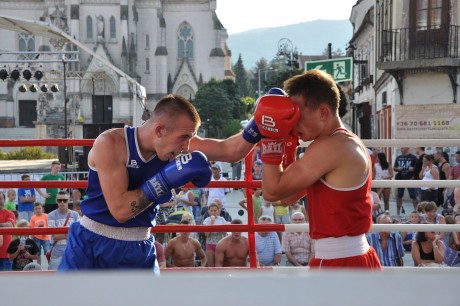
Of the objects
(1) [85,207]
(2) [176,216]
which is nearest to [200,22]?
(2) [176,216]

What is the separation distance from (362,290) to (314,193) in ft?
7.71

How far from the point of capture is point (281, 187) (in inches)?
114

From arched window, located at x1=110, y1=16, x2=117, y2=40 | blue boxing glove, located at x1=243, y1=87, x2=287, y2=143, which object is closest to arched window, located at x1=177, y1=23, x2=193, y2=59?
arched window, located at x1=110, y1=16, x2=117, y2=40

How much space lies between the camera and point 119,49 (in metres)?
61.9

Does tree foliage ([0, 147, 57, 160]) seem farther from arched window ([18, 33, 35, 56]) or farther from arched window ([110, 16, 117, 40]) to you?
arched window ([18, 33, 35, 56])

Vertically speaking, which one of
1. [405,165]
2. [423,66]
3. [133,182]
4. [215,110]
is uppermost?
[423,66]

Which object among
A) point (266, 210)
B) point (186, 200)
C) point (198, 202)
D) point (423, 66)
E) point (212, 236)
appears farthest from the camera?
point (423, 66)

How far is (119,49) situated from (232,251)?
5714 centimetres

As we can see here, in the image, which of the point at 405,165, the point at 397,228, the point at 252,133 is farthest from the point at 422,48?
the point at 252,133

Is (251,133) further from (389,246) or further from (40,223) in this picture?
(40,223)

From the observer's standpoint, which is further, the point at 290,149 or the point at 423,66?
the point at 423,66

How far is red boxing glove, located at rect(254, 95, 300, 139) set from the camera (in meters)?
2.85

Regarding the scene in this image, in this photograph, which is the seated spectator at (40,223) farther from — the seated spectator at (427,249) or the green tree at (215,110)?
the green tree at (215,110)

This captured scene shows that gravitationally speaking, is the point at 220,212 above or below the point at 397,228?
below
